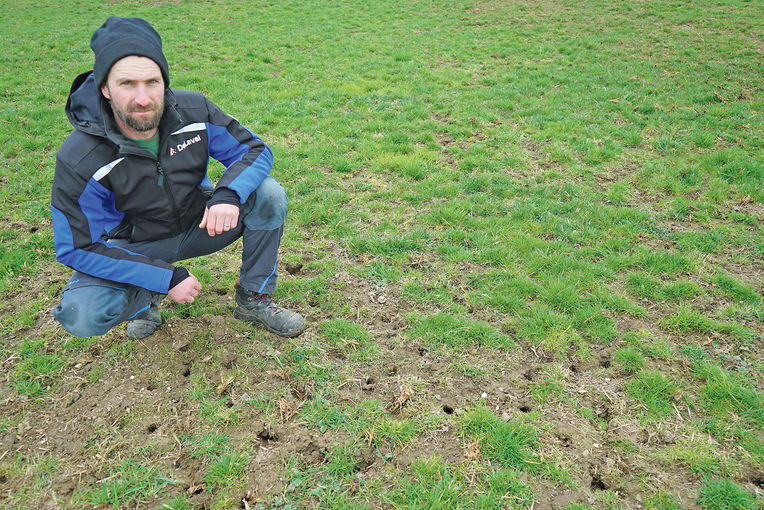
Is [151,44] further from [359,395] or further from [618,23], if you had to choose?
[618,23]

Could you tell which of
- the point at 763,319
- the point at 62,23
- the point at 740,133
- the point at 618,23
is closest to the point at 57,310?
the point at 763,319

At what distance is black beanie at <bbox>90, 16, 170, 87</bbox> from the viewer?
9.87ft

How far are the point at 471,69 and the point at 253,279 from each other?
8.73 meters

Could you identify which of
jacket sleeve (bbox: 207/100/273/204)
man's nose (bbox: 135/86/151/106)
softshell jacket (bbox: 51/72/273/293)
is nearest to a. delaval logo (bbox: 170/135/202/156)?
softshell jacket (bbox: 51/72/273/293)

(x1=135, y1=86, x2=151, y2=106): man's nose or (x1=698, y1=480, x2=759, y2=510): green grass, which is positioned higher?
(x1=135, y1=86, x2=151, y2=106): man's nose

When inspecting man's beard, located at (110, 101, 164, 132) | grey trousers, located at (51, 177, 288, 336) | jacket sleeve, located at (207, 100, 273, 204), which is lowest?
grey trousers, located at (51, 177, 288, 336)

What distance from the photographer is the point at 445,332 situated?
396 cm

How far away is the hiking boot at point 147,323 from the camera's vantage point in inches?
152

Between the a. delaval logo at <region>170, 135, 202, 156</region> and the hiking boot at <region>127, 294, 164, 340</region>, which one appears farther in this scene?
the hiking boot at <region>127, 294, 164, 340</region>

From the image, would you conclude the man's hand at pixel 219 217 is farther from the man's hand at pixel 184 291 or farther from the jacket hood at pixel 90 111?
the jacket hood at pixel 90 111

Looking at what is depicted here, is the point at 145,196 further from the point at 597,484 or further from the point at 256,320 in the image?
the point at 597,484

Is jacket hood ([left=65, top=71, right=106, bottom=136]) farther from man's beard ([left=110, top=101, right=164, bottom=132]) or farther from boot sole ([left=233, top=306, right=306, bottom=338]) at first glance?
boot sole ([left=233, top=306, right=306, bottom=338])

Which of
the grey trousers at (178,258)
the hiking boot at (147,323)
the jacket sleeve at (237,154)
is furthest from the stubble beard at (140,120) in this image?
the hiking boot at (147,323)

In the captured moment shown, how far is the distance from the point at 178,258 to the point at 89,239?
84 centimetres
